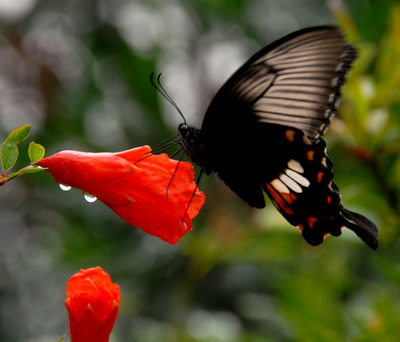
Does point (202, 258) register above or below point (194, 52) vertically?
below

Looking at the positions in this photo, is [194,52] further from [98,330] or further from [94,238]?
[98,330]

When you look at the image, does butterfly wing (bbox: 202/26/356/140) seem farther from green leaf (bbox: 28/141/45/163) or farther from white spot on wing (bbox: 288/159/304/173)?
green leaf (bbox: 28/141/45/163)

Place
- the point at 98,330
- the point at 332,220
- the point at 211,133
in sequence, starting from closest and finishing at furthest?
the point at 98,330 < the point at 332,220 < the point at 211,133

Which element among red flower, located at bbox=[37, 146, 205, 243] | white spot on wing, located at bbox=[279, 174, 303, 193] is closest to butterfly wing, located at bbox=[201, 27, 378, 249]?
white spot on wing, located at bbox=[279, 174, 303, 193]

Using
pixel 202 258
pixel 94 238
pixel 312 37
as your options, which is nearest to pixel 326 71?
pixel 312 37

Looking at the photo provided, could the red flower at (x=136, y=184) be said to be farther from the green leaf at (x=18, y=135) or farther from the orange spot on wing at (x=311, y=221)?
the orange spot on wing at (x=311, y=221)

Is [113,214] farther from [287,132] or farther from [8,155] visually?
[8,155]
